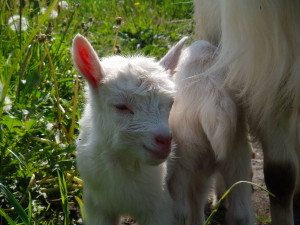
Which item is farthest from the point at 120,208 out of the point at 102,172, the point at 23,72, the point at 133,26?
the point at 133,26

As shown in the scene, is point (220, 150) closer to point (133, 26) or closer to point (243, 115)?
point (243, 115)

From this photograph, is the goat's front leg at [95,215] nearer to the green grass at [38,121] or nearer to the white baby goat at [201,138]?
the green grass at [38,121]

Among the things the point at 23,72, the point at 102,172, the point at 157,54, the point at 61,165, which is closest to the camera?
the point at 102,172

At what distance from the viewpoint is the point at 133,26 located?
7539 millimetres

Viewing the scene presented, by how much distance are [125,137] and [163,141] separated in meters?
0.21

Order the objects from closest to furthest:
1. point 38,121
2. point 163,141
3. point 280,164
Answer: point 163,141 → point 280,164 → point 38,121

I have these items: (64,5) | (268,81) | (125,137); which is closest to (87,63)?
(125,137)

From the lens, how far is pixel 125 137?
3.78 meters

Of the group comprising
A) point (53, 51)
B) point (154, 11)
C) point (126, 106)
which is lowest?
point (154, 11)

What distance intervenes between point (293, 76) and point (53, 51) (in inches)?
78.5

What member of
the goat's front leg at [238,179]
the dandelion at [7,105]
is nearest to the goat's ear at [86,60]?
the goat's front leg at [238,179]

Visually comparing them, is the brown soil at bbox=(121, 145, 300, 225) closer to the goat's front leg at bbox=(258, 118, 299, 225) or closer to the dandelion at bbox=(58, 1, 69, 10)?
the goat's front leg at bbox=(258, 118, 299, 225)

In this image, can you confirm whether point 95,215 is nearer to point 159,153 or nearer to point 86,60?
point 159,153

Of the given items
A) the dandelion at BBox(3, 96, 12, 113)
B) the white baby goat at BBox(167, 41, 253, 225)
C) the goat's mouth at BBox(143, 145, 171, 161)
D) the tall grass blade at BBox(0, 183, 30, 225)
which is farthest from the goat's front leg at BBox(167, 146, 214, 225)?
the dandelion at BBox(3, 96, 12, 113)
